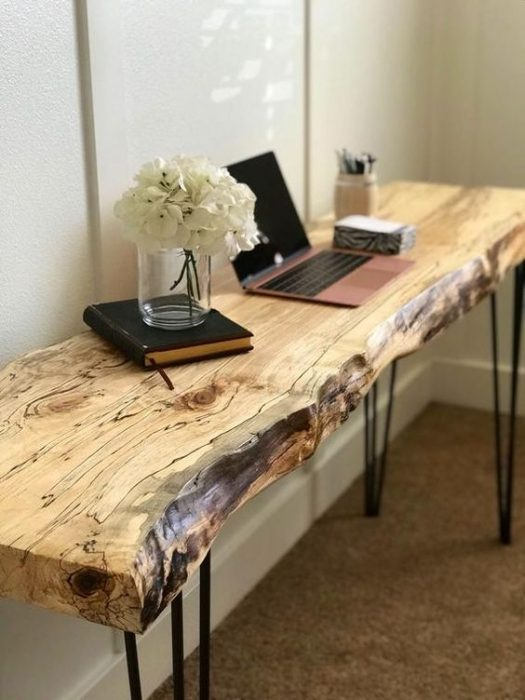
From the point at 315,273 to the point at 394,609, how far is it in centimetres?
77

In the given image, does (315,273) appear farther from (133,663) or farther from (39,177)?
(133,663)

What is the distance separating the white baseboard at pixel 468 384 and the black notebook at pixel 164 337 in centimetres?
176

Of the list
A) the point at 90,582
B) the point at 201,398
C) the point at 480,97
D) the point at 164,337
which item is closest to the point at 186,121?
the point at 164,337

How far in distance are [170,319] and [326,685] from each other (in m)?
0.83

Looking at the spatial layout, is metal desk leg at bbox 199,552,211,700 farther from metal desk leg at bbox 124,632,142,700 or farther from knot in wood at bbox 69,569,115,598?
knot in wood at bbox 69,569,115,598

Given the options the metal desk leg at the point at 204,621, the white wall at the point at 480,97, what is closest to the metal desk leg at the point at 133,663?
the metal desk leg at the point at 204,621

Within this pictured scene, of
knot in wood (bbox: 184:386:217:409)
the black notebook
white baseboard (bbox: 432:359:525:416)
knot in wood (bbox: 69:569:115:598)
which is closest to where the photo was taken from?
knot in wood (bbox: 69:569:115:598)

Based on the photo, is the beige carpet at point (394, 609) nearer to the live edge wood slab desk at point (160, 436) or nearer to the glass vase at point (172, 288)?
the live edge wood slab desk at point (160, 436)

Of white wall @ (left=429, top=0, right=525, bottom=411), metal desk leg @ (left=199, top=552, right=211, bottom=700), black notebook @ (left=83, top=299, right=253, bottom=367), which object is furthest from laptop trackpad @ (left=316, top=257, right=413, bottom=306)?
white wall @ (left=429, top=0, right=525, bottom=411)

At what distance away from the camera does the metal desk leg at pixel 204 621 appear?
1.39 m

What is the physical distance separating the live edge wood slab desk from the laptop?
0.12 feet

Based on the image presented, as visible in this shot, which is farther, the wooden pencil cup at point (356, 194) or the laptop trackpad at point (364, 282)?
the wooden pencil cup at point (356, 194)

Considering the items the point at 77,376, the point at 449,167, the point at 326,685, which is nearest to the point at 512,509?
the point at 326,685

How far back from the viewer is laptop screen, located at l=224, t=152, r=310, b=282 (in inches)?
66.9
